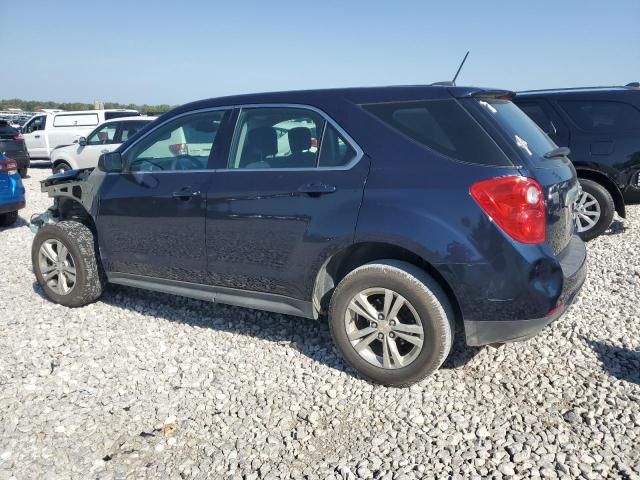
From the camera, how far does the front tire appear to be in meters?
2.92

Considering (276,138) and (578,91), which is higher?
(578,91)

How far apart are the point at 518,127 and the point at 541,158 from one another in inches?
9.6

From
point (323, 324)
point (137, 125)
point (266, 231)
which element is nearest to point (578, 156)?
point (323, 324)

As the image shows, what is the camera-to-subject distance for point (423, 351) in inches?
117

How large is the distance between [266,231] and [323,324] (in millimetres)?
1121

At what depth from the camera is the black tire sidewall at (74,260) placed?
438 cm

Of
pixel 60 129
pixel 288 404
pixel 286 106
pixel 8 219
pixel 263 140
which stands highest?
pixel 286 106

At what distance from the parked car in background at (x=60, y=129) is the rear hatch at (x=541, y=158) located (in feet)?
53.9

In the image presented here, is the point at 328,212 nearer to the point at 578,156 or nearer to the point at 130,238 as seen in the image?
the point at 130,238

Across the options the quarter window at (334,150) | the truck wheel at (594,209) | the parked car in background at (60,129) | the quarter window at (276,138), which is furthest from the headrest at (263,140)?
the parked car in background at (60,129)

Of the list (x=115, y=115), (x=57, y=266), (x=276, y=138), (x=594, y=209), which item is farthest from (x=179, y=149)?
Answer: (x=115, y=115)

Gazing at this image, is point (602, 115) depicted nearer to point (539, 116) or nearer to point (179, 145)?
point (539, 116)

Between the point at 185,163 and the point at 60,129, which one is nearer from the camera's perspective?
the point at 185,163

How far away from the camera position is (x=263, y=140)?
140 inches
